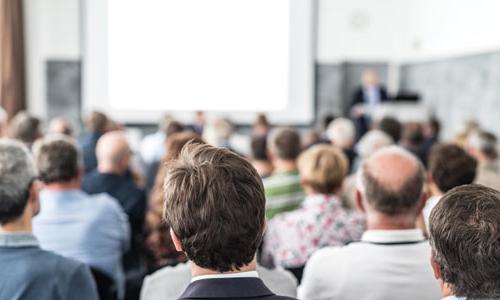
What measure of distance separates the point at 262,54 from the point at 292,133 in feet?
18.4

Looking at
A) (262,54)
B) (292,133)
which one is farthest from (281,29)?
(292,133)

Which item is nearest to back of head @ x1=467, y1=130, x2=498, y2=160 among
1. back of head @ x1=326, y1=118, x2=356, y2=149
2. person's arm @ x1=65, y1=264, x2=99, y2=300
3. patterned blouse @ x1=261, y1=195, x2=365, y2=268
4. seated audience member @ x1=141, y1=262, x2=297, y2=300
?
back of head @ x1=326, y1=118, x2=356, y2=149

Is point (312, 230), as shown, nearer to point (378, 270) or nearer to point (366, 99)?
point (378, 270)

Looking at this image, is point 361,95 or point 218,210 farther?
point 361,95

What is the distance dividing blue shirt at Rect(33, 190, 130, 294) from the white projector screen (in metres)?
→ 6.38

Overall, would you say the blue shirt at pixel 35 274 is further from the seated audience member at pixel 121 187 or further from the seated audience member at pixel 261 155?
the seated audience member at pixel 261 155

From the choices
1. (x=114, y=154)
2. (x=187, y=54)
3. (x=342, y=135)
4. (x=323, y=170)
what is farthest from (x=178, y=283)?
(x=187, y=54)

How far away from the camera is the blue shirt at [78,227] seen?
8.84ft

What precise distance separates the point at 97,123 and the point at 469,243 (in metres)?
4.50

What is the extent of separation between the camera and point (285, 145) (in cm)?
363

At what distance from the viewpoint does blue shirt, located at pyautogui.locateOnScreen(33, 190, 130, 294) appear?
2.70 m

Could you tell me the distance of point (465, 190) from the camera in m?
1.32

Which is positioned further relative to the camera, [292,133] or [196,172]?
[292,133]

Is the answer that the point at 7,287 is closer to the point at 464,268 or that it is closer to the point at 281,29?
the point at 464,268
